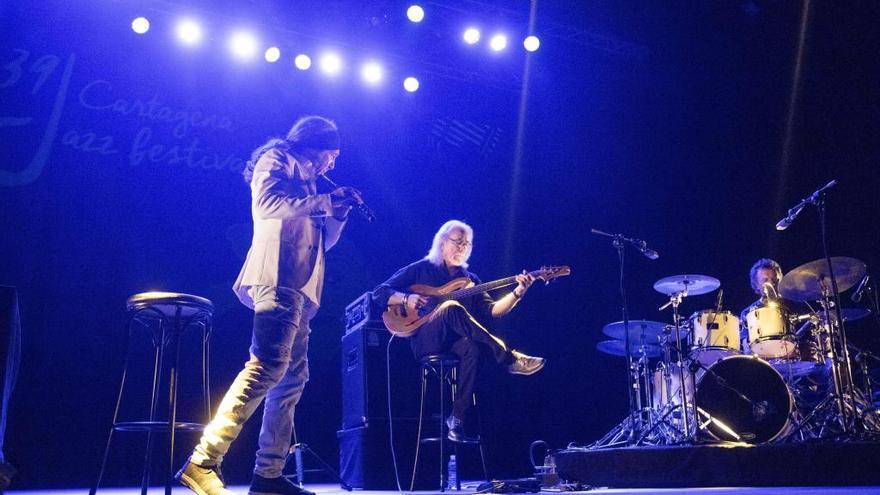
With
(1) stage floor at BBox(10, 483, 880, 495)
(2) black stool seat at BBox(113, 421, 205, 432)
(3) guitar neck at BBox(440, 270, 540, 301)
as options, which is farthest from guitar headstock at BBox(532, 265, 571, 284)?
(2) black stool seat at BBox(113, 421, 205, 432)

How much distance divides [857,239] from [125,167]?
251 inches

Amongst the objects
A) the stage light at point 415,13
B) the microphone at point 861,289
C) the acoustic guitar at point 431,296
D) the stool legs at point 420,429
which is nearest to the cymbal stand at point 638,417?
the acoustic guitar at point 431,296

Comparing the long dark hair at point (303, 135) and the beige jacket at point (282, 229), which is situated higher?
the long dark hair at point (303, 135)

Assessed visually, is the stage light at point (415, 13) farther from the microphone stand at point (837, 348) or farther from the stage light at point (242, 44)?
the microphone stand at point (837, 348)

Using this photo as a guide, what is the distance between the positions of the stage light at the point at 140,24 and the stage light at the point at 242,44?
2.05ft

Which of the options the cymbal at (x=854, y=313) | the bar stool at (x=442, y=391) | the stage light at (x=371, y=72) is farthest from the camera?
the stage light at (x=371, y=72)

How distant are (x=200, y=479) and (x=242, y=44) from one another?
4.03 meters

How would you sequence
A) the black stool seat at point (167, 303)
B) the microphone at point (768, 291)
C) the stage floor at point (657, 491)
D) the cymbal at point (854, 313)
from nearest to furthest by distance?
the black stool seat at point (167, 303)
the stage floor at point (657, 491)
the cymbal at point (854, 313)
the microphone at point (768, 291)

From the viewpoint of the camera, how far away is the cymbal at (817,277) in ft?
16.6

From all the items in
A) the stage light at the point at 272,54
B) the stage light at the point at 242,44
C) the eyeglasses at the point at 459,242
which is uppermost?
the stage light at the point at 242,44

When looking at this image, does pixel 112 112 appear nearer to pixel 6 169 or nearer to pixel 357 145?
pixel 6 169

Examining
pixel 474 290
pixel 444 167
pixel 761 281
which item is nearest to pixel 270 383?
pixel 474 290

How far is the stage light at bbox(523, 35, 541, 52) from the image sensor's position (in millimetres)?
6363

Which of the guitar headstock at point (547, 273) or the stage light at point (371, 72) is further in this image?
the stage light at point (371, 72)
